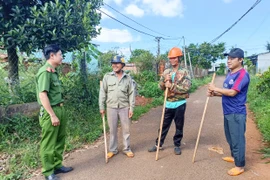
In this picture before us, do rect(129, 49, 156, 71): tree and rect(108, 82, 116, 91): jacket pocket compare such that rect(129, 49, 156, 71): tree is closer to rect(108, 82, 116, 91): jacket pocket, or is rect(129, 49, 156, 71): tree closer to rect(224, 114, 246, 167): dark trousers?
rect(108, 82, 116, 91): jacket pocket

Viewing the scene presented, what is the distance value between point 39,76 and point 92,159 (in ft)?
5.78

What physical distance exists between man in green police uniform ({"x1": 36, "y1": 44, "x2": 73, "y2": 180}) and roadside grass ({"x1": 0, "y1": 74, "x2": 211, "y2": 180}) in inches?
20.3

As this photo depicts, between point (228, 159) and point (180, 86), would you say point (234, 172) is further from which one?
point (180, 86)

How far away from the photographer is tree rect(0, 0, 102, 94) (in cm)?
407

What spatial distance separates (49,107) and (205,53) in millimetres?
36117

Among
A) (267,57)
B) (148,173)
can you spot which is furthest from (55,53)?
(267,57)

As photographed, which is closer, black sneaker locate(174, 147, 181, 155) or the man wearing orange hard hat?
the man wearing orange hard hat

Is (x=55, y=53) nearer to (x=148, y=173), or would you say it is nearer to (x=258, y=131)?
(x=148, y=173)

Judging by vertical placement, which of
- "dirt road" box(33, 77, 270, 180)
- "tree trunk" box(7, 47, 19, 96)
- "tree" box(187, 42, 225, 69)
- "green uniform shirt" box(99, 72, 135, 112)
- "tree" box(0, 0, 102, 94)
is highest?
"tree" box(187, 42, 225, 69)

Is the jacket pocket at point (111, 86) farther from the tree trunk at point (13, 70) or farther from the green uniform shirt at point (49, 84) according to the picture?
the tree trunk at point (13, 70)

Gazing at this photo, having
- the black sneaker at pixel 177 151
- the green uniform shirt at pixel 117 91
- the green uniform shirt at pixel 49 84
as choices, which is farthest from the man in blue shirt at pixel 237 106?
the green uniform shirt at pixel 49 84

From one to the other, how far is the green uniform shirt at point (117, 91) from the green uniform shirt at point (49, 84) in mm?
895

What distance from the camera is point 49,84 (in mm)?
3117

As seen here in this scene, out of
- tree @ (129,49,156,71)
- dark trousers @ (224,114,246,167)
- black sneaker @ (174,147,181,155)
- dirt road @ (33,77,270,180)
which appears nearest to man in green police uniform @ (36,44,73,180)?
dirt road @ (33,77,270,180)
